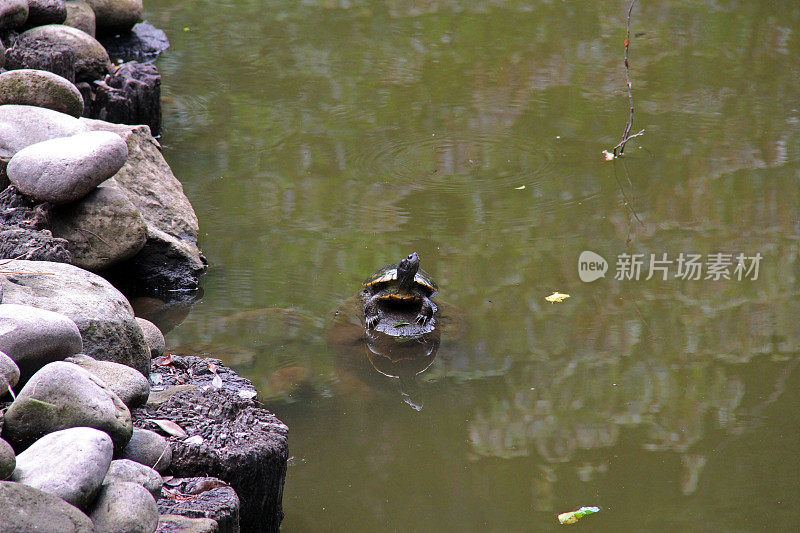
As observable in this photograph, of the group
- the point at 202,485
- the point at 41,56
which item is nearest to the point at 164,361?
the point at 202,485

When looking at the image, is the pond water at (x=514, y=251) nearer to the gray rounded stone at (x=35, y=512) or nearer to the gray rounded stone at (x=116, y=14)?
the gray rounded stone at (x=116, y=14)

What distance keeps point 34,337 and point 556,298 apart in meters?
3.14

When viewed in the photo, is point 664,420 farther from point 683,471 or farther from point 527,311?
point 527,311

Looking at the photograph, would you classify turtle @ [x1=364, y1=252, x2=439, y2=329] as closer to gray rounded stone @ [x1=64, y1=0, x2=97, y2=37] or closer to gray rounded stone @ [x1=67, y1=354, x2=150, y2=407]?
gray rounded stone @ [x1=67, y1=354, x2=150, y2=407]

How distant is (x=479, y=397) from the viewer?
4.02 metres

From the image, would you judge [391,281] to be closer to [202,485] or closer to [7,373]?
[202,485]

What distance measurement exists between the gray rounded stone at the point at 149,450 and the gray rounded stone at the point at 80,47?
498cm

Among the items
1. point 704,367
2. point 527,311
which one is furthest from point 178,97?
point 704,367

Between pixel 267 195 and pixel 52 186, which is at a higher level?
pixel 52 186

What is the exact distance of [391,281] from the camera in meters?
4.64

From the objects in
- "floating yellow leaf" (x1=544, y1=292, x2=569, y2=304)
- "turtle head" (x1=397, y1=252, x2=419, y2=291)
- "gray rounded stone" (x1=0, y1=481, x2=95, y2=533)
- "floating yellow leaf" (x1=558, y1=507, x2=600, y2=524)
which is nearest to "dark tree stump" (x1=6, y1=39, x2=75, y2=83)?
"turtle head" (x1=397, y1=252, x2=419, y2=291)

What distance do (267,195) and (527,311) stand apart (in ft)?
8.00

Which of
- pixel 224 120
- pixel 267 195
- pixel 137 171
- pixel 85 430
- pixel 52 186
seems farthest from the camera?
pixel 224 120

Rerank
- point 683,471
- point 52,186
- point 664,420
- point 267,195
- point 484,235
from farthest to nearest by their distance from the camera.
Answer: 1. point 267,195
2. point 484,235
3. point 52,186
4. point 664,420
5. point 683,471
